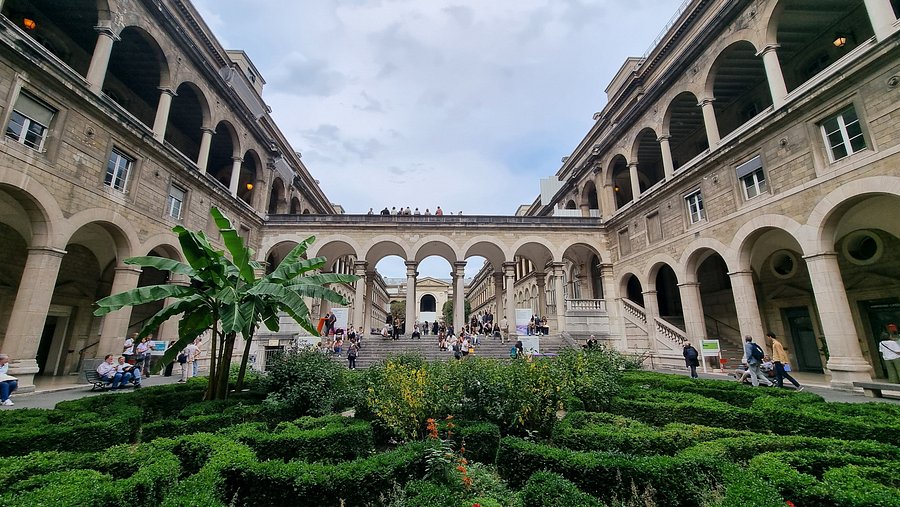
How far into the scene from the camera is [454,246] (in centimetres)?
2478

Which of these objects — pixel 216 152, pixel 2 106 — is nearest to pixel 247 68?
pixel 216 152

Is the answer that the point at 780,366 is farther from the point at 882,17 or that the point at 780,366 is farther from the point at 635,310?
the point at 635,310

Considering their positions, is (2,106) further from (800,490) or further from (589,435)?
(800,490)

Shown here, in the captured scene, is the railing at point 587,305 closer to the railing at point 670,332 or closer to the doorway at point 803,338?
the railing at point 670,332

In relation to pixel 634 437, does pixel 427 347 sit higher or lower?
higher

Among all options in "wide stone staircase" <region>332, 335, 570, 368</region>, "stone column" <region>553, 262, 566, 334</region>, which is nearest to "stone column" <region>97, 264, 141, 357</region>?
"wide stone staircase" <region>332, 335, 570, 368</region>

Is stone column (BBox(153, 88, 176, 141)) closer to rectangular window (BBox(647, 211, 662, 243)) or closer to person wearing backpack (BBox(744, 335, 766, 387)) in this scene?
person wearing backpack (BBox(744, 335, 766, 387))

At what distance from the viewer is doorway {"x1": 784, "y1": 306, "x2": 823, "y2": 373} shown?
625 inches

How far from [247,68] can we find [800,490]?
36602mm

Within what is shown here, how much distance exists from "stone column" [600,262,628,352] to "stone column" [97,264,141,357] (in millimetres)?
24419

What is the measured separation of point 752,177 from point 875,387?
8.22 m

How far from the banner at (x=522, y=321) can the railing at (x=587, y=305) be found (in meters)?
2.56

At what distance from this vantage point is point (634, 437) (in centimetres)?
529

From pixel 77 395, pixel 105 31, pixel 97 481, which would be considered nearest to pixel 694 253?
pixel 97 481
